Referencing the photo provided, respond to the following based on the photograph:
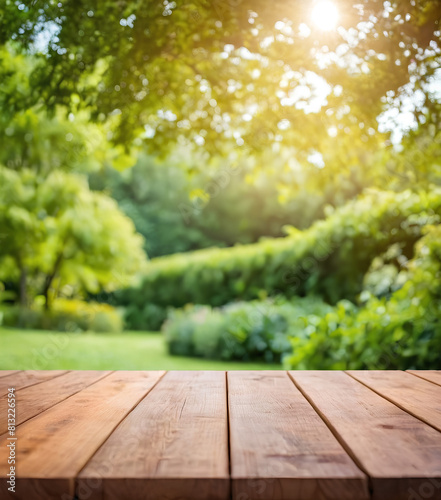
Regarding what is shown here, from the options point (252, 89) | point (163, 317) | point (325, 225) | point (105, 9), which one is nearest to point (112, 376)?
point (105, 9)

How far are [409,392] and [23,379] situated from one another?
149 cm

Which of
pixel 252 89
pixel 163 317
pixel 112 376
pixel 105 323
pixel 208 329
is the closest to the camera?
pixel 112 376

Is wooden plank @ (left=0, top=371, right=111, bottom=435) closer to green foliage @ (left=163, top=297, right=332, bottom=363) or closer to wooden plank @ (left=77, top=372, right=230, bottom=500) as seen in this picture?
wooden plank @ (left=77, top=372, right=230, bottom=500)

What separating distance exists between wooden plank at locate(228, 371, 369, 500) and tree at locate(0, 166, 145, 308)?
7.84 meters

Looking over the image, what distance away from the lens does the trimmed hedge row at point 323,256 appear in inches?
223

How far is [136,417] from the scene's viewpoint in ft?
4.51

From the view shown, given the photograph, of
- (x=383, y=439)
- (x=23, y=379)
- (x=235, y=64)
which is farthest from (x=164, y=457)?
(x=235, y=64)

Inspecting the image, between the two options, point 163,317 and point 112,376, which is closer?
point 112,376

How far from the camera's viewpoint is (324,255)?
6.96m

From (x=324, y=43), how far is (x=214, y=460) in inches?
112

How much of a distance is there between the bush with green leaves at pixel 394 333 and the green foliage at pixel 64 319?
8.27 metres

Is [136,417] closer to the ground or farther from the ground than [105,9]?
closer to the ground

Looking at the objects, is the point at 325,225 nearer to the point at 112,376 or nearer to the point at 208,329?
the point at 208,329

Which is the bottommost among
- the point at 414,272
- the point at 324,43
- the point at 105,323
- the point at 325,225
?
the point at 105,323
